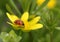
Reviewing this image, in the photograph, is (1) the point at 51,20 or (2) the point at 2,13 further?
(2) the point at 2,13

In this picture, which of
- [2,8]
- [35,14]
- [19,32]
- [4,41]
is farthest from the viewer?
[2,8]

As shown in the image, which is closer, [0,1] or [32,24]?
[32,24]

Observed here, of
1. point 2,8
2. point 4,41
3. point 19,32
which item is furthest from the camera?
point 2,8

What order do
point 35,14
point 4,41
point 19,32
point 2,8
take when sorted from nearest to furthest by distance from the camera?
point 4,41
point 19,32
point 35,14
point 2,8

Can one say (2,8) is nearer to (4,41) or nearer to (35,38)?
(35,38)

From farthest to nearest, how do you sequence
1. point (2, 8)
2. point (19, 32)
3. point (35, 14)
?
point (2, 8) < point (35, 14) < point (19, 32)

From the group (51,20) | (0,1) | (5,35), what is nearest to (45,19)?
(51,20)

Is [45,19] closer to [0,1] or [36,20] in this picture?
[36,20]

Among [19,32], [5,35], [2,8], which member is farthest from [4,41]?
[2,8]

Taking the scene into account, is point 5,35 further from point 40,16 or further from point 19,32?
point 40,16
